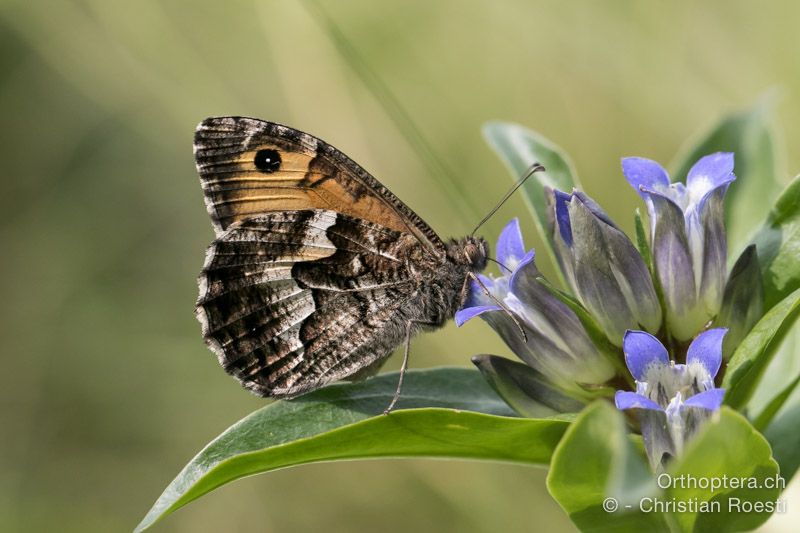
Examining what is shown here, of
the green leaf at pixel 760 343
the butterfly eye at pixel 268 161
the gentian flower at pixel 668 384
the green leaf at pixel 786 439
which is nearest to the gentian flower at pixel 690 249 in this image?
the green leaf at pixel 760 343

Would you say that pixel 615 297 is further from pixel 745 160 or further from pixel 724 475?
pixel 745 160

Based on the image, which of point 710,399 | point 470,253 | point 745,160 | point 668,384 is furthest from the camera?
point 745,160

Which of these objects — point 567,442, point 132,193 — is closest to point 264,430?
point 567,442

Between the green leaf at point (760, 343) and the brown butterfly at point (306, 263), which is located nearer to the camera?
the green leaf at point (760, 343)

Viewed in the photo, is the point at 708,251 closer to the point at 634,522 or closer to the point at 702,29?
the point at 634,522

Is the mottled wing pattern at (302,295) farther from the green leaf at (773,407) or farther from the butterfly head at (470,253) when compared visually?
the green leaf at (773,407)

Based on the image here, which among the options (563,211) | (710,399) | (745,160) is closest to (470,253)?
(563,211)
